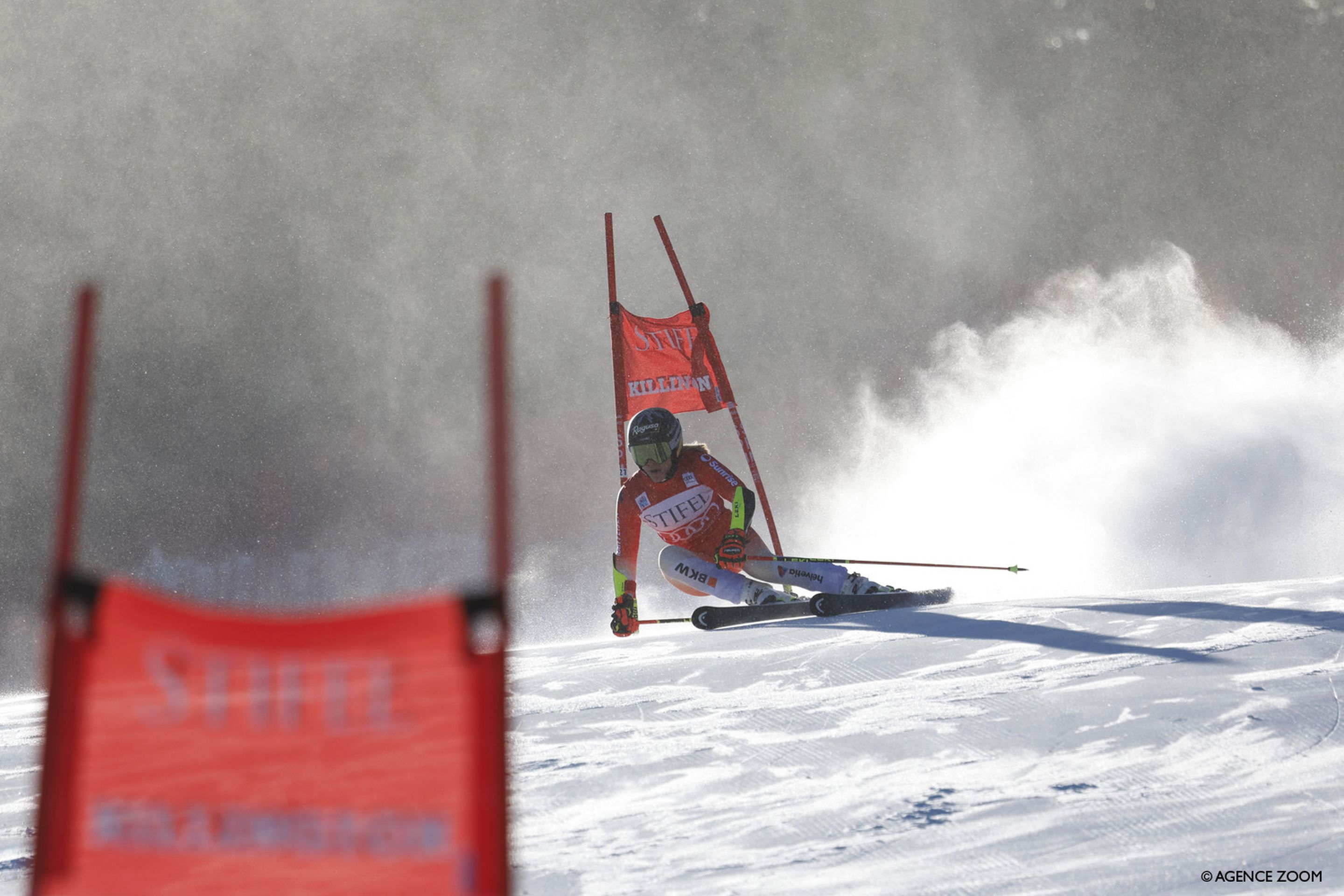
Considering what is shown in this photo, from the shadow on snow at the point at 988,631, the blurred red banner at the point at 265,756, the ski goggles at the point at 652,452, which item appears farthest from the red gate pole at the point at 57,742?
the ski goggles at the point at 652,452

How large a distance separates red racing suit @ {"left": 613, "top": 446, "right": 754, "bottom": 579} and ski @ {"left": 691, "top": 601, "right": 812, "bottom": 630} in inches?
25.8

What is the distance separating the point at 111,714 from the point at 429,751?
58 cm

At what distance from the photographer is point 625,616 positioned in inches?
334

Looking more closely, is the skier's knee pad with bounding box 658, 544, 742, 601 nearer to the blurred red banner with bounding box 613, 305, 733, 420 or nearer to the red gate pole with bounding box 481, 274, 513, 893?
the blurred red banner with bounding box 613, 305, 733, 420

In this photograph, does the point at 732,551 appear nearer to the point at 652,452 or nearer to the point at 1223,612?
the point at 652,452

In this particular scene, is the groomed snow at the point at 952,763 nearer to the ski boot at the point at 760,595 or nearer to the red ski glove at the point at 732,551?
the ski boot at the point at 760,595

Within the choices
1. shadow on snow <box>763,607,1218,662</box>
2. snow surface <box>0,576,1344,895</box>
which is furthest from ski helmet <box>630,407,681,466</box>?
snow surface <box>0,576,1344,895</box>

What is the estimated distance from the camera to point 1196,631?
604 centimetres

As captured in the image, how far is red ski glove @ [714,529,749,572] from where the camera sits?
8328mm

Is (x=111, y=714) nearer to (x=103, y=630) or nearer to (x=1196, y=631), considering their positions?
(x=103, y=630)

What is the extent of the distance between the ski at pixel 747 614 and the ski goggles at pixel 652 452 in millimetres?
1301

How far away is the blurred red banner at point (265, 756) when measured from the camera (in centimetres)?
175

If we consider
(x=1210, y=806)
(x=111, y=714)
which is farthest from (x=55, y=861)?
(x=1210, y=806)

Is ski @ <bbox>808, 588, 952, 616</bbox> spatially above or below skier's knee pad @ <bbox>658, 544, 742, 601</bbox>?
below
